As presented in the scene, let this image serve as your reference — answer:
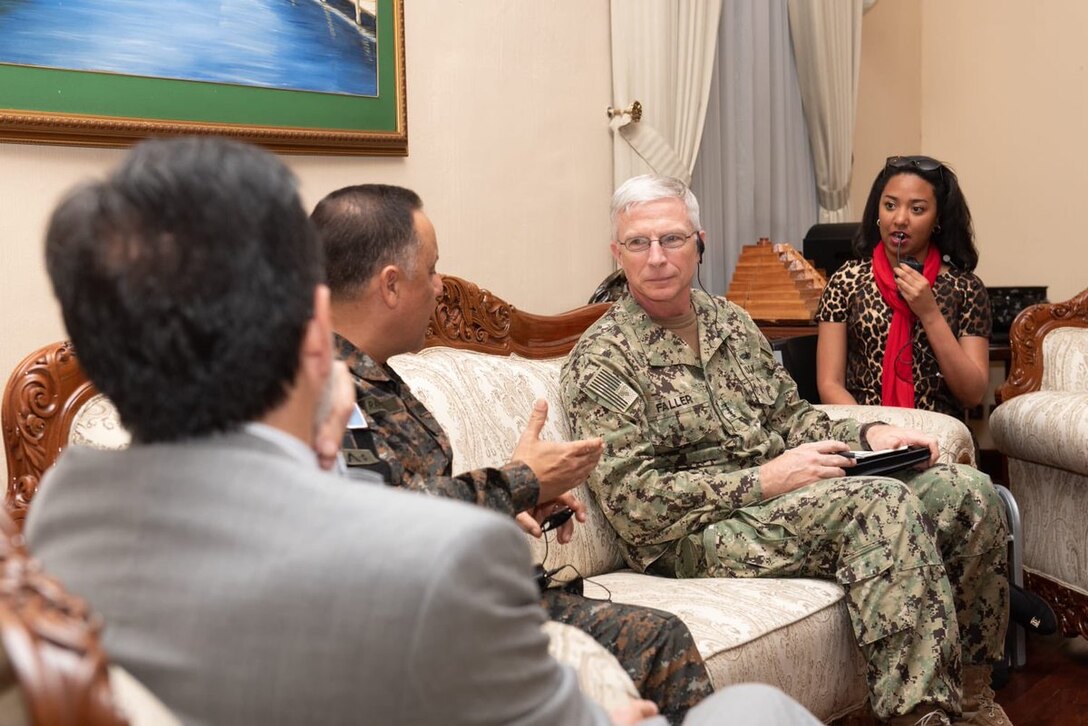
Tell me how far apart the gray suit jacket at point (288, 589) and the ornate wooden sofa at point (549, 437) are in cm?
130

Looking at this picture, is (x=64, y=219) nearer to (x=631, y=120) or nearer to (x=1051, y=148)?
(x=631, y=120)

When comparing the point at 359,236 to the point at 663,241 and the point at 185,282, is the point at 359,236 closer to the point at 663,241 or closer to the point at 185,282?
the point at 663,241

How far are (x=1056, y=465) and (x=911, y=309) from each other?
58 centimetres

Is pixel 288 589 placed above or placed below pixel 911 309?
above

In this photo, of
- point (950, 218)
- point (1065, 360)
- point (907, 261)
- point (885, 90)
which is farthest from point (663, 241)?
point (885, 90)

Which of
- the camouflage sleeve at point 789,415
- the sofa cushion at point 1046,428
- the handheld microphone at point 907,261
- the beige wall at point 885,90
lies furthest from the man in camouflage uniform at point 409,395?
the beige wall at point 885,90

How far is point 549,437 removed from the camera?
274cm

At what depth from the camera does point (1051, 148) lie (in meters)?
5.05

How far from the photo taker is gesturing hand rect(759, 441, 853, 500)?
99.9 inches

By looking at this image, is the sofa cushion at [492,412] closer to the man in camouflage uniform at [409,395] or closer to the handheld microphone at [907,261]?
the man in camouflage uniform at [409,395]

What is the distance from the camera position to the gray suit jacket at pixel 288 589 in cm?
86

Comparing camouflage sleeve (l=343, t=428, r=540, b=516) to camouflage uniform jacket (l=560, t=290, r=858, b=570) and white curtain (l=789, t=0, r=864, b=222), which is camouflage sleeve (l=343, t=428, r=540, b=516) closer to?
camouflage uniform jacket (l=560, t=290, r=858, b=570)

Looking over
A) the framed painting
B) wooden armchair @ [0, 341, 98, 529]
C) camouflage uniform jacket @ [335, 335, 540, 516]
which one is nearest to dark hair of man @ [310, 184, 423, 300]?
camouflage uniform jacket @ [335, 335, 540, 516]

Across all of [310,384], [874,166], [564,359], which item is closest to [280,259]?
[310,384]
